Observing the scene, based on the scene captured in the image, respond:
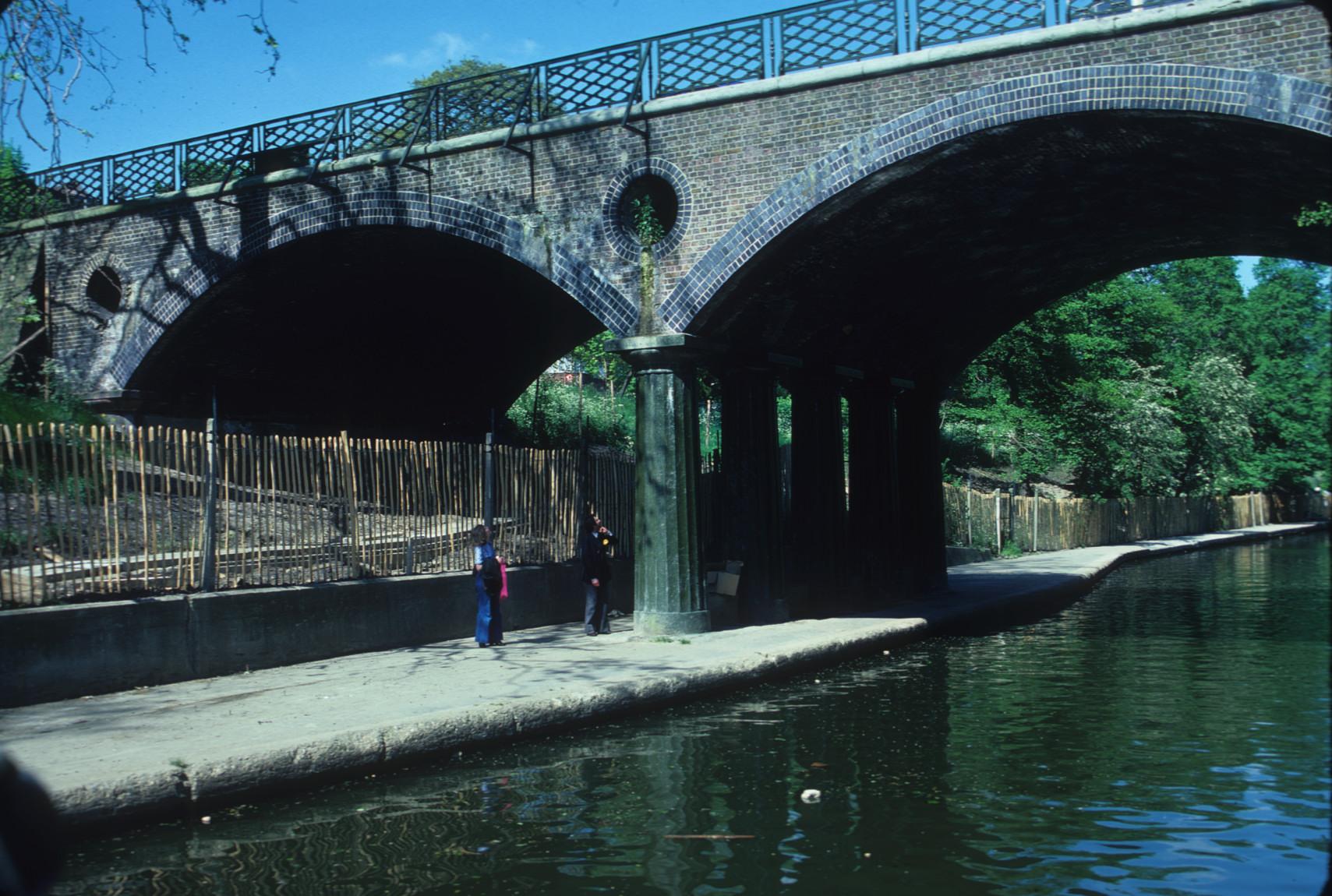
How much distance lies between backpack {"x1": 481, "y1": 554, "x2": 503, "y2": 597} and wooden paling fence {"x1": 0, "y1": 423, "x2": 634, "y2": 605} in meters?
1.39

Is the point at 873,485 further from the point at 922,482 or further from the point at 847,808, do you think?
the point at 847,808

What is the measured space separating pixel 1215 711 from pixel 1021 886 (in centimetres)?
472

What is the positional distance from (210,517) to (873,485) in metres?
11.0

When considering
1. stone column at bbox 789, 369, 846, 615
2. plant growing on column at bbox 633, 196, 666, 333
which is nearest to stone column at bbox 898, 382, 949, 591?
stone column at bbox 789, 369, 846, 615

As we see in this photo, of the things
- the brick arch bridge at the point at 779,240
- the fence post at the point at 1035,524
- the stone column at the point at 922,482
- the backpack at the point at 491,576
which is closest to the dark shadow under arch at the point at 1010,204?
the brick arch bridge at the point at 779,240

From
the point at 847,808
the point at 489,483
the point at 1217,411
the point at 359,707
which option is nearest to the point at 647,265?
the point at 489,483

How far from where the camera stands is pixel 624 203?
15.1 meters

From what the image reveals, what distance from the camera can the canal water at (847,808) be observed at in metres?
5.38

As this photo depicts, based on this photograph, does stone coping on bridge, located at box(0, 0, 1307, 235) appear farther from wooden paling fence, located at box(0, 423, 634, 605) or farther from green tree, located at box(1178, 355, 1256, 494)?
green tree, located at box(1178, 355, 1256, 494)

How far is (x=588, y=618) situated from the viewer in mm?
14594

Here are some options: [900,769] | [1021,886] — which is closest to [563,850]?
[1021,886]

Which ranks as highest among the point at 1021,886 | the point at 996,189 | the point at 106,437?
the point at 996,189

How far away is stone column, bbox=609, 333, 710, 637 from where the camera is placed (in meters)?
14.5

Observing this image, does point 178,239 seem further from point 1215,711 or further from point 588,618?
point 1215,711
